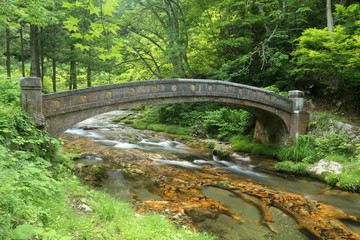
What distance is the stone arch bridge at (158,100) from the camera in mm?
6207

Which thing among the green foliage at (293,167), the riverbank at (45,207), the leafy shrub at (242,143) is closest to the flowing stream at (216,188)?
the green foliage at (293,167)

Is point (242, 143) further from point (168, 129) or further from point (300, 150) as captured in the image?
point (168, 129)

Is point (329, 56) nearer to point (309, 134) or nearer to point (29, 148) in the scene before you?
point (309, 134)

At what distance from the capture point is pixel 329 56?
9.34 m

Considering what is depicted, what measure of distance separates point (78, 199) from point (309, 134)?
11.1 meters

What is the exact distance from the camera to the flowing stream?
5.29m

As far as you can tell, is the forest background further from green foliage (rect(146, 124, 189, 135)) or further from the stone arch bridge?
green foliage (rect(146, 124, 189, 135))

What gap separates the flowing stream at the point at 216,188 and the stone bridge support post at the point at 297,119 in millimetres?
1922

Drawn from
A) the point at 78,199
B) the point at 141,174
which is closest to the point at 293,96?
the point at 141,174

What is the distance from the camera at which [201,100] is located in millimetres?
9906

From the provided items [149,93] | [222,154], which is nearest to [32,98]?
[149,93]

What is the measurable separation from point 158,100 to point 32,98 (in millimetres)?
4151

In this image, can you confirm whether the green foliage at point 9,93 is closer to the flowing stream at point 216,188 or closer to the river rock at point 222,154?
the flowing stream at point 216,188

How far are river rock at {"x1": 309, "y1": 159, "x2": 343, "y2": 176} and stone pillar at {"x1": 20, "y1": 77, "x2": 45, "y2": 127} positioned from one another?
979 cm
